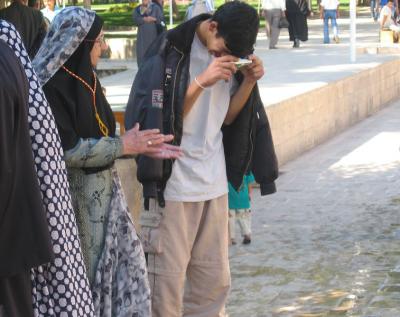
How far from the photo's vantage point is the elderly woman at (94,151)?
3.85 metres

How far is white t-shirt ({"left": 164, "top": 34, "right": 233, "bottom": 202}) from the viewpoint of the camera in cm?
470

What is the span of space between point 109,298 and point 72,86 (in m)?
0.75

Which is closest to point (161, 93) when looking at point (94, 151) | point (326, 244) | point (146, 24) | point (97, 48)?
point (97, 48)

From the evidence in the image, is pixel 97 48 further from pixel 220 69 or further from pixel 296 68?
pixel 296 68

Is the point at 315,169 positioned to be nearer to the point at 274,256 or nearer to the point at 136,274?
the point at 274,256

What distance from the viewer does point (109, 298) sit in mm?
3963

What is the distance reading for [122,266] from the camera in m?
4.06

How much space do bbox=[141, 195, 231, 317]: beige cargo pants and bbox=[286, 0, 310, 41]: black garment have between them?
20.4 m

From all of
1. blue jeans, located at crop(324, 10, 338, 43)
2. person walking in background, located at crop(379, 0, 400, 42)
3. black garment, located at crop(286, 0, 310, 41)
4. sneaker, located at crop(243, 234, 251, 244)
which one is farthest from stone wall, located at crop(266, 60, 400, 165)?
blue jeans, located at crop(324, 10, 338, 43)

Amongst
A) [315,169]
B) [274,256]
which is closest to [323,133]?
[315,169]

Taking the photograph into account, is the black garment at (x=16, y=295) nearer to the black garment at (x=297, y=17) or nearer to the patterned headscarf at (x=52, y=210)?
the patterned headscarf at (x=52, y=210)

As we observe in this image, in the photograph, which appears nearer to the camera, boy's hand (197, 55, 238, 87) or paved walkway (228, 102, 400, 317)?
boy's hand (197, 55, 238, 87)

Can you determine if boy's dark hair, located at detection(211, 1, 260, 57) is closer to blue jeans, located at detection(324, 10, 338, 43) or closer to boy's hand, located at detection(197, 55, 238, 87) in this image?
boy's hand, located at detection(197, 55, 238, 87)

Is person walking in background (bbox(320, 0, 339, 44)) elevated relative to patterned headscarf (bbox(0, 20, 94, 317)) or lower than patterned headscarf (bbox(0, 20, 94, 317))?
lower
